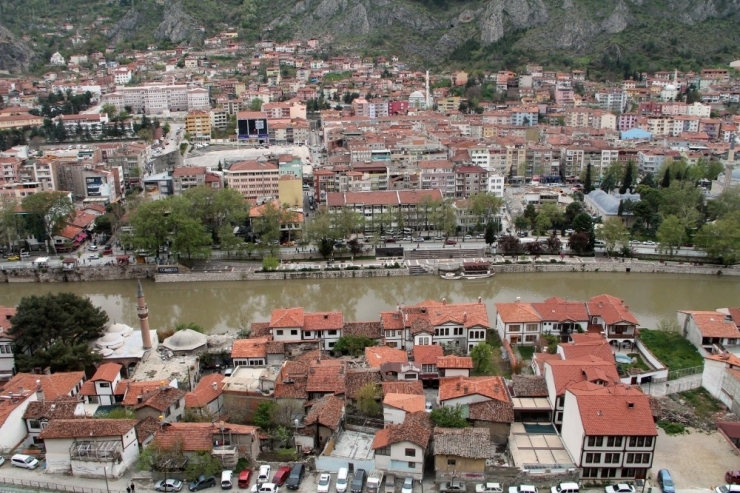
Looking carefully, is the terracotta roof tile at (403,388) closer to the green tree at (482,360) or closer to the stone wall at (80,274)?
the green tree at (482,360)

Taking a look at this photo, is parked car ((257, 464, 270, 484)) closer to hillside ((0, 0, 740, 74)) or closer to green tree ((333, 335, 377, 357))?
green tree ((333, 335, 377, 357))

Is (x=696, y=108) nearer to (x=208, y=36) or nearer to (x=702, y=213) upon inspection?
(x=702, y=213)

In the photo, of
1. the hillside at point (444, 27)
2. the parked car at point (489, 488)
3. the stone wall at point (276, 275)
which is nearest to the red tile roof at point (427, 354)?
the parked car at point (489, 488)

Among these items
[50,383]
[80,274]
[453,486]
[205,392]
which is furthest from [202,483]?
[80,274]

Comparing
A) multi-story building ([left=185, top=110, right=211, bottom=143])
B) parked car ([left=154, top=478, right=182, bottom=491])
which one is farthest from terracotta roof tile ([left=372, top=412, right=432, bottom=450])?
multi-story building ([left=185, top=110, right=211, bottom=143])

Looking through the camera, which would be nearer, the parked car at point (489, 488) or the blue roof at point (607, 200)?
the parked car at point (489, 488)
